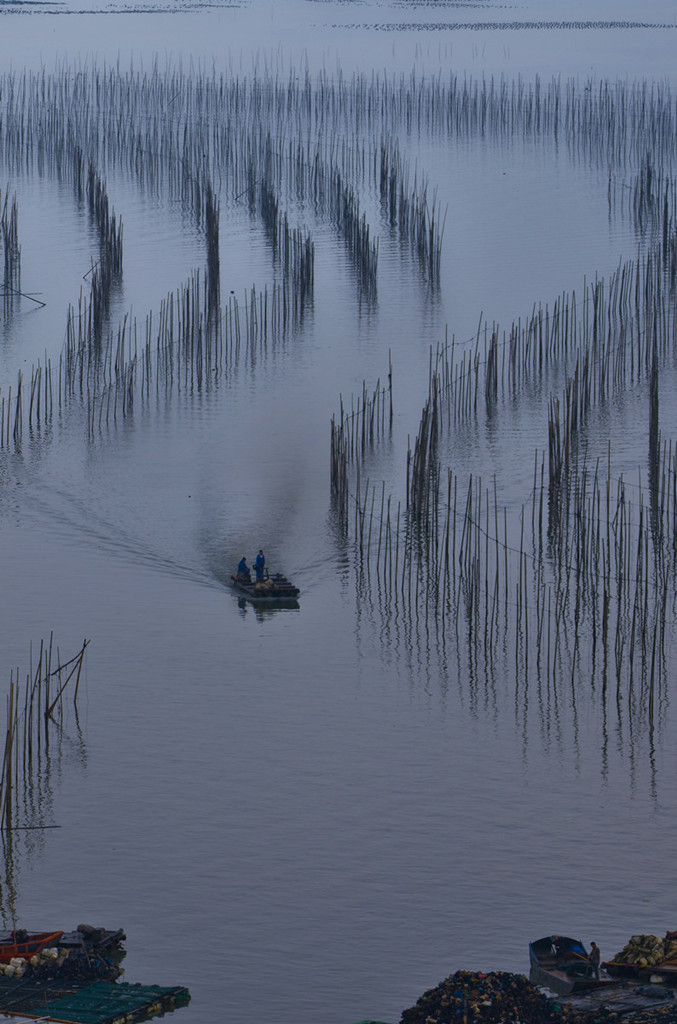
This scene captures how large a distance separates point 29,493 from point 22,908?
13.0m

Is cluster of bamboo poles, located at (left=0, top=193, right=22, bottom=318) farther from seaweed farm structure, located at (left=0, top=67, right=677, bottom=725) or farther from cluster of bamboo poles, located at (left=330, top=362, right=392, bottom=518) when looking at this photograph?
cluster of bamboo poles, located at (left=330, top=362, right=392, bottom=518)

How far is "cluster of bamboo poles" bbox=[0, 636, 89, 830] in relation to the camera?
732 inches

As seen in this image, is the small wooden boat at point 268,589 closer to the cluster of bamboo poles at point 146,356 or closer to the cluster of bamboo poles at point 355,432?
the cluster of bamboo poles at point 355,432

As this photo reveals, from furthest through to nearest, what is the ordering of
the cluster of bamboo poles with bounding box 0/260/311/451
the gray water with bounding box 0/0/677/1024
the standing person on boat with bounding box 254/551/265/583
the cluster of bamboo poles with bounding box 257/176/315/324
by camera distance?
the cluster of bamboo poles with bounding box 257/176/315/324 < the cluster of bamboo poles with bounding box 0/260/311/451 < the standing person on boat with bounding box 254/551/265/583 < the gray water with bounding box 0/0/677/1024

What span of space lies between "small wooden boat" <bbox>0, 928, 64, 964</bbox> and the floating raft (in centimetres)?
26

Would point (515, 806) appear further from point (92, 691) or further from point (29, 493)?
point (29, 493)

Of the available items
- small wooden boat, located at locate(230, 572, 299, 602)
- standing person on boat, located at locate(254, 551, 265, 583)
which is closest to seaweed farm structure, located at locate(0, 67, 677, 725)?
small wooden boat, located at locate(230, 572, 299, 602)

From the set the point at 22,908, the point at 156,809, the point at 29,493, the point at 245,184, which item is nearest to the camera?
the point at 22,908

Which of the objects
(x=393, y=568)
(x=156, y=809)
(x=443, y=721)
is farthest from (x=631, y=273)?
(x=156, y=809)

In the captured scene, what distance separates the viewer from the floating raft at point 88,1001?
14.9 metres

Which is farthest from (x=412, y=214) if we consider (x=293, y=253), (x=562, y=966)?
(x=562, y=966)

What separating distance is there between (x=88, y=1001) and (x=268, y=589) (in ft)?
33.4

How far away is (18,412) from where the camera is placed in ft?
102

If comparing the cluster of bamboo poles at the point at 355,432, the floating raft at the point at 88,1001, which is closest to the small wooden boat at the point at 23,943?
the floating raft at the point at 88,1001
